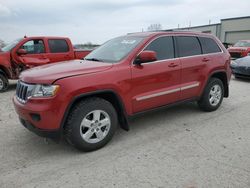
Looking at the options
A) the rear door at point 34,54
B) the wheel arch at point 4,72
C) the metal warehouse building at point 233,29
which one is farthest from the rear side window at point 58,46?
the metal warehouse building at point 233,29

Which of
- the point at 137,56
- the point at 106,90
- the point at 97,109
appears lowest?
the point at 97,109

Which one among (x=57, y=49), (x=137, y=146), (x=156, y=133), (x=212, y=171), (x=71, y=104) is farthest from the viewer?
(x=57, y=49)

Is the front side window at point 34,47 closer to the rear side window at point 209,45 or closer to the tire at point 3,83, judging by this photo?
the tire at point 3,83

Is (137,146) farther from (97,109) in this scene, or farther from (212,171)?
(212,171)

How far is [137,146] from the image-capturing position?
3.68 meters

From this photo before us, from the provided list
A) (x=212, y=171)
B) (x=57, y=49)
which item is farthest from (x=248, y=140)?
(x=57, y=49)

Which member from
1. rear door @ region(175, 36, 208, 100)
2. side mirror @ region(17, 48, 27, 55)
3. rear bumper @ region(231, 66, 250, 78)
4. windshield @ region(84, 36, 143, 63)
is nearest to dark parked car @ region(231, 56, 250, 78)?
rear bumper @ region(231, 66, 250, 78)

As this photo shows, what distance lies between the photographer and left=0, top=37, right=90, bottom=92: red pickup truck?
7.78 meters

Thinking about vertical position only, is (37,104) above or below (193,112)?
above

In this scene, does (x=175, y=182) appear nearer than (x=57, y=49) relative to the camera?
Yes

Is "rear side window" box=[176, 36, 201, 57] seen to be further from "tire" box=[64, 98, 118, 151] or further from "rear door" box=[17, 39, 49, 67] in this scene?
"rear door" box=[17, 39, 49, 67]

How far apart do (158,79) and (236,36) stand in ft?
115

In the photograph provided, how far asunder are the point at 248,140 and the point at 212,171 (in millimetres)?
1300

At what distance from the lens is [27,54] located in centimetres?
807
